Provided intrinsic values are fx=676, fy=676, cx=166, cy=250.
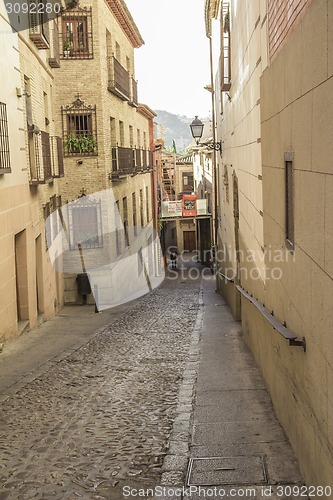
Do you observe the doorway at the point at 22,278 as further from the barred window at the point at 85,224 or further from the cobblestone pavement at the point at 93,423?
the barred window at the point at 85,224

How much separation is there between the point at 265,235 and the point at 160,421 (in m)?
2.61

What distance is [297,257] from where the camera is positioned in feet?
18.3

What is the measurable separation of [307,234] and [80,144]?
51.9 feet

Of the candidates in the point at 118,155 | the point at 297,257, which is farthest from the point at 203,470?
Result: the point at 118,155

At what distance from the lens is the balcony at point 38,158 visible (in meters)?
13.7

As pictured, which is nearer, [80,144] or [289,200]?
[289,200]

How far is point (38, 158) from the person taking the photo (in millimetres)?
13828

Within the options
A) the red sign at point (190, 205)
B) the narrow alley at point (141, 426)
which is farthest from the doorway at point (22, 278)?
the red sign at point (190, 205)

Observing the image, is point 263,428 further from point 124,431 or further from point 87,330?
point 87,330

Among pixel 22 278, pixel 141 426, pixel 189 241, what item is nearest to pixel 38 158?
pixel 22 278

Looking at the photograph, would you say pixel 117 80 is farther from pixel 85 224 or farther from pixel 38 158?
pixel 38 158

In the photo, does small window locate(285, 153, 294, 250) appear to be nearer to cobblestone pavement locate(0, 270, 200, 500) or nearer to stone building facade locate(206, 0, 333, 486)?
stone building facade locate(206, 0, 333, 486)

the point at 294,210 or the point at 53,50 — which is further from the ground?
the point at 53,50

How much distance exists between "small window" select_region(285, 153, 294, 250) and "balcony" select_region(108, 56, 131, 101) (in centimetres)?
1543
